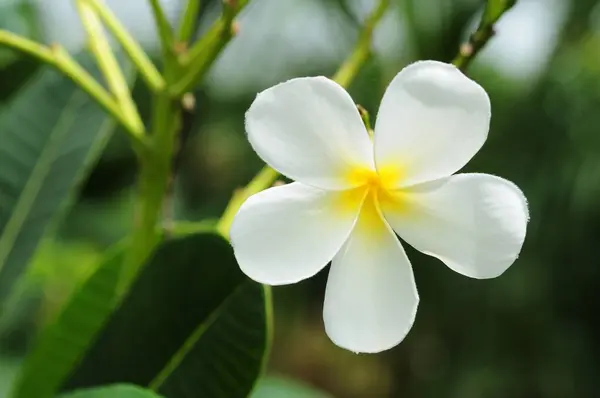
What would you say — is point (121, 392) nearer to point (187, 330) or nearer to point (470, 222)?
point (187, 330)

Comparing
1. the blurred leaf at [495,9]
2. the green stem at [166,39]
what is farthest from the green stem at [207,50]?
the blurred leaf at [495,9]

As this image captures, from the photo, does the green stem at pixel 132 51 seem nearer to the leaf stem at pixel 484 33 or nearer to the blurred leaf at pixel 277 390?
the leaf stem at pixel 484 33

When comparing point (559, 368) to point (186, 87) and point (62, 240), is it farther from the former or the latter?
point (186, 87)

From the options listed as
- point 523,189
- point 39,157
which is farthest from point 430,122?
point 523,189

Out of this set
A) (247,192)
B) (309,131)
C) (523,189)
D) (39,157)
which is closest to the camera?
(309,131)

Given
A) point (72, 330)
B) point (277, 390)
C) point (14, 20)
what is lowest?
point (277, 390)
